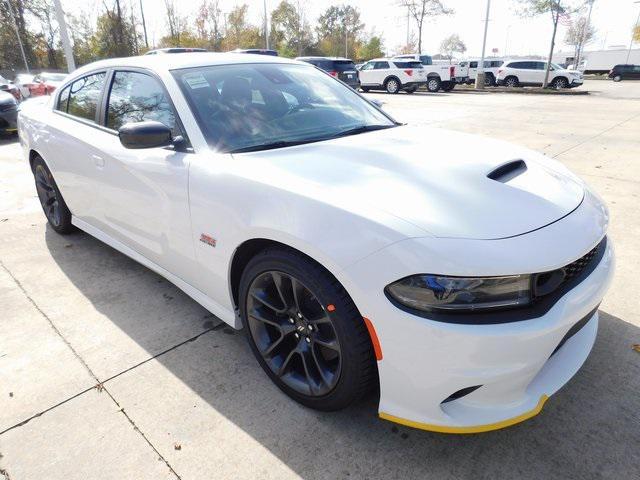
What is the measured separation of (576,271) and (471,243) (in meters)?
0.56

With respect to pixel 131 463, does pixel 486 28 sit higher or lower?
higher

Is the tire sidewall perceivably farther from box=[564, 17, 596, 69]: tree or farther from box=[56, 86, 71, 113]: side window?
box=[564, 17, 596, 69]: tree

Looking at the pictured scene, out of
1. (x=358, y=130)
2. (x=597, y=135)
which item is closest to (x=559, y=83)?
(x=597, y=135)

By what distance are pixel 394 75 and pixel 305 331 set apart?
21298mm

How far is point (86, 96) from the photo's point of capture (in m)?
3.40

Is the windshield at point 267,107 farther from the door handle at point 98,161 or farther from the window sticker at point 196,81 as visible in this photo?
the door handle at point 98,161

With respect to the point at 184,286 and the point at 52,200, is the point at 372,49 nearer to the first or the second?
the point at 52,200

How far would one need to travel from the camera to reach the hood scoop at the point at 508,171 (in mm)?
1978

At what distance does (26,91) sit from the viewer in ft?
43.7

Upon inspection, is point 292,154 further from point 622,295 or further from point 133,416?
point 622,295

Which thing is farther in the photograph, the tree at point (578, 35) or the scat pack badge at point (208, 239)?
Result: the tree at point (578, 35)

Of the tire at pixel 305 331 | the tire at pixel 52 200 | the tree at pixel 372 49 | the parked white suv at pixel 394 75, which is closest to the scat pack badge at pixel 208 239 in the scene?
the tire at pixel 305 331

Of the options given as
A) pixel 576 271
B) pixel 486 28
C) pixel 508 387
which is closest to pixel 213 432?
pixel 508 387

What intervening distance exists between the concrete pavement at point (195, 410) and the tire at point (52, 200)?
69 centimetres
